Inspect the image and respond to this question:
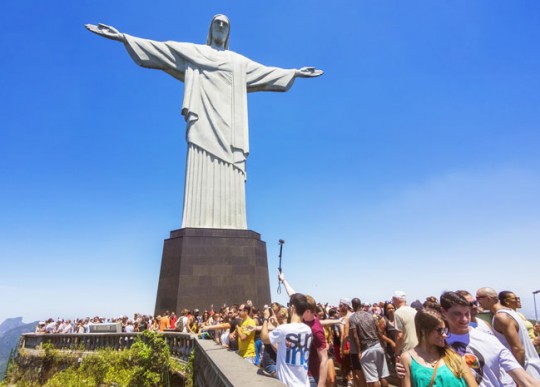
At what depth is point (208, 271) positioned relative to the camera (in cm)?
1412

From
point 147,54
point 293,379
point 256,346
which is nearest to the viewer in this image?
point 293,379

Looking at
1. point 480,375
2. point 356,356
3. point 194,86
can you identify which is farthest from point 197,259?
point 480,375

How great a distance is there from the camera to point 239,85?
1802 centimetres

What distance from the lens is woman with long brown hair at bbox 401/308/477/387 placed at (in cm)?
235

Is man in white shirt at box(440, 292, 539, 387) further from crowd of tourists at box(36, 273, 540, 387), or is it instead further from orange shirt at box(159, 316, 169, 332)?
orange shirt at box(159, 316, 169, 332)

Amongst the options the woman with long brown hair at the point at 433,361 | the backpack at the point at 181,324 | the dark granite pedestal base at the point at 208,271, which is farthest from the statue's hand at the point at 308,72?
the woman with long brown hair at the point at 433,361

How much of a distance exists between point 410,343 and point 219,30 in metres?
17.9

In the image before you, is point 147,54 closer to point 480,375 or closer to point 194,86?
point 194,86

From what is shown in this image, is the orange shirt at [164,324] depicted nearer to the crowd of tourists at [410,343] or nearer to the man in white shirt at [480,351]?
the crowd of tourists at [410,343]

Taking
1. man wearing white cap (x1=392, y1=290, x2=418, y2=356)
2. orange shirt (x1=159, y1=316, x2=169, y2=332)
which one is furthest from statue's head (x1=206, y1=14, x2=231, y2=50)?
man wearing white cap (x1=392, y1=290, x2=418, y2=356)

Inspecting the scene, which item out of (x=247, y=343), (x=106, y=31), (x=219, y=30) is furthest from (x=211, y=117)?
(x=247, y=343)

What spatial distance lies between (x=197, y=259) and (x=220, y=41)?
1183 cm

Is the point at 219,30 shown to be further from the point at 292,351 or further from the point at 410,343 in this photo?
the point at 292,351

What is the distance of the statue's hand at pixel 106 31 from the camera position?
50.1 ft
